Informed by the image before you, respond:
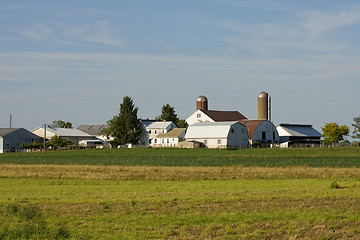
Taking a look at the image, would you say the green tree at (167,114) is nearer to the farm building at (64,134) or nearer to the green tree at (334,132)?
the farm building at (64,134)

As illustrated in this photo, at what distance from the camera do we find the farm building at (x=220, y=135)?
105 m

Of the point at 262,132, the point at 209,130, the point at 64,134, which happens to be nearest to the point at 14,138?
the point at 64,134

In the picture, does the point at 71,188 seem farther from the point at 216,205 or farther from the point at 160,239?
the point at 160,239

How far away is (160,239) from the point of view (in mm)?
14766

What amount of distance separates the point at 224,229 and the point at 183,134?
336 feet

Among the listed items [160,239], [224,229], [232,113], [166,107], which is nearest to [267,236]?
[224,229]

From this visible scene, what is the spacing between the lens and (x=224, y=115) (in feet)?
433

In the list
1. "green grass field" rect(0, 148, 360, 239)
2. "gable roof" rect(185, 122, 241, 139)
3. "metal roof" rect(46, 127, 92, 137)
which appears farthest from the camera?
"metal roof" rect(46, 127, 92, 137)

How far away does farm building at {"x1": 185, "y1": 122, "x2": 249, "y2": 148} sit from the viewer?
105m

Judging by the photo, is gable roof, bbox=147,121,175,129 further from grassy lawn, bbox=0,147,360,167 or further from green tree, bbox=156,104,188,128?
grassy lawn, bbox=0,147,360,167

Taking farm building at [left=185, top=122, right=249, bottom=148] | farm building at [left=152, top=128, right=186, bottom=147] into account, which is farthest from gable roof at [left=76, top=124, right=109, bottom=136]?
farm building at [left=185, top=122, right=249, bottom=148]

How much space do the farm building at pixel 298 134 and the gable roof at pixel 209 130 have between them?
19.4 meters

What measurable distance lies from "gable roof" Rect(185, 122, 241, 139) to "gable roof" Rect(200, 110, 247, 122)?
16348mm

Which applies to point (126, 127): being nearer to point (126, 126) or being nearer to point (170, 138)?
point (126, 126)
